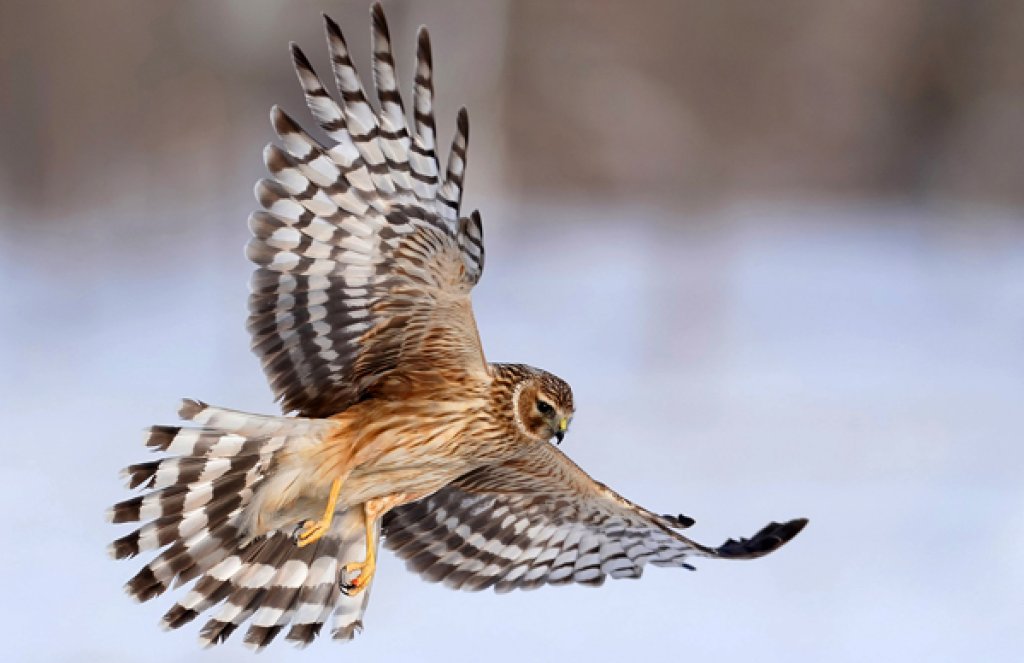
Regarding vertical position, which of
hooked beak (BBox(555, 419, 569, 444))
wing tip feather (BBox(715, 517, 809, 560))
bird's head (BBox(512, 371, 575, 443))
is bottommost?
wing tip feather (BBox(715, 517, 809, 560))

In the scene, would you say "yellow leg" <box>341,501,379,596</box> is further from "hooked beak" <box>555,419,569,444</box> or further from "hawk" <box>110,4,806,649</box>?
"hooked beak" <box>555,419,569,444</box>

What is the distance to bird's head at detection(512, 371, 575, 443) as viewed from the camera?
2631 mm

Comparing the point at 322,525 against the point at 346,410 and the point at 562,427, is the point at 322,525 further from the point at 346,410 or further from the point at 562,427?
the point at 562,427

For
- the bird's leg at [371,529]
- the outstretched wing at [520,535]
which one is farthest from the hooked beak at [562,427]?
the bird's leg at [371,529]

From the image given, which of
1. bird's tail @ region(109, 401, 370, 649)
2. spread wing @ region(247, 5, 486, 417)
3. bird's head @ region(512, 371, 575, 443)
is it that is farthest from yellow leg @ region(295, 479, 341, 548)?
bird's head @ region(512, 371, 575, 443)

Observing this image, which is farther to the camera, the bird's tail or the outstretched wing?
the outstretched wing

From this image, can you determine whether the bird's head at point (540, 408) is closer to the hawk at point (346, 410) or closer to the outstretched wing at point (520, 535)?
the hawk at point (346, 410)

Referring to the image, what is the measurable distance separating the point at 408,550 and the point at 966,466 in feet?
8.51

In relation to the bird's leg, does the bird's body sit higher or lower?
higher

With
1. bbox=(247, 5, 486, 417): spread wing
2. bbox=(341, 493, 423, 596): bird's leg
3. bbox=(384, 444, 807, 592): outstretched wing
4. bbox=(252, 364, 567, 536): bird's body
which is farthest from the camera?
bbox=(384, 444, 807, 592): outstretched wing

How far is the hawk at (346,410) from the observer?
2.35 metres

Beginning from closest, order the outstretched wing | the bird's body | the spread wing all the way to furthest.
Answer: the spread wing → the bird's body → the outstretched wing

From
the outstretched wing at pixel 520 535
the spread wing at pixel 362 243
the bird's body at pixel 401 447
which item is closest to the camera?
the spread wing at pixel 362 243

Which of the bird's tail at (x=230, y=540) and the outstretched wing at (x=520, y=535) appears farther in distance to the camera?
the outstretched wing at (x=520, y=535)
